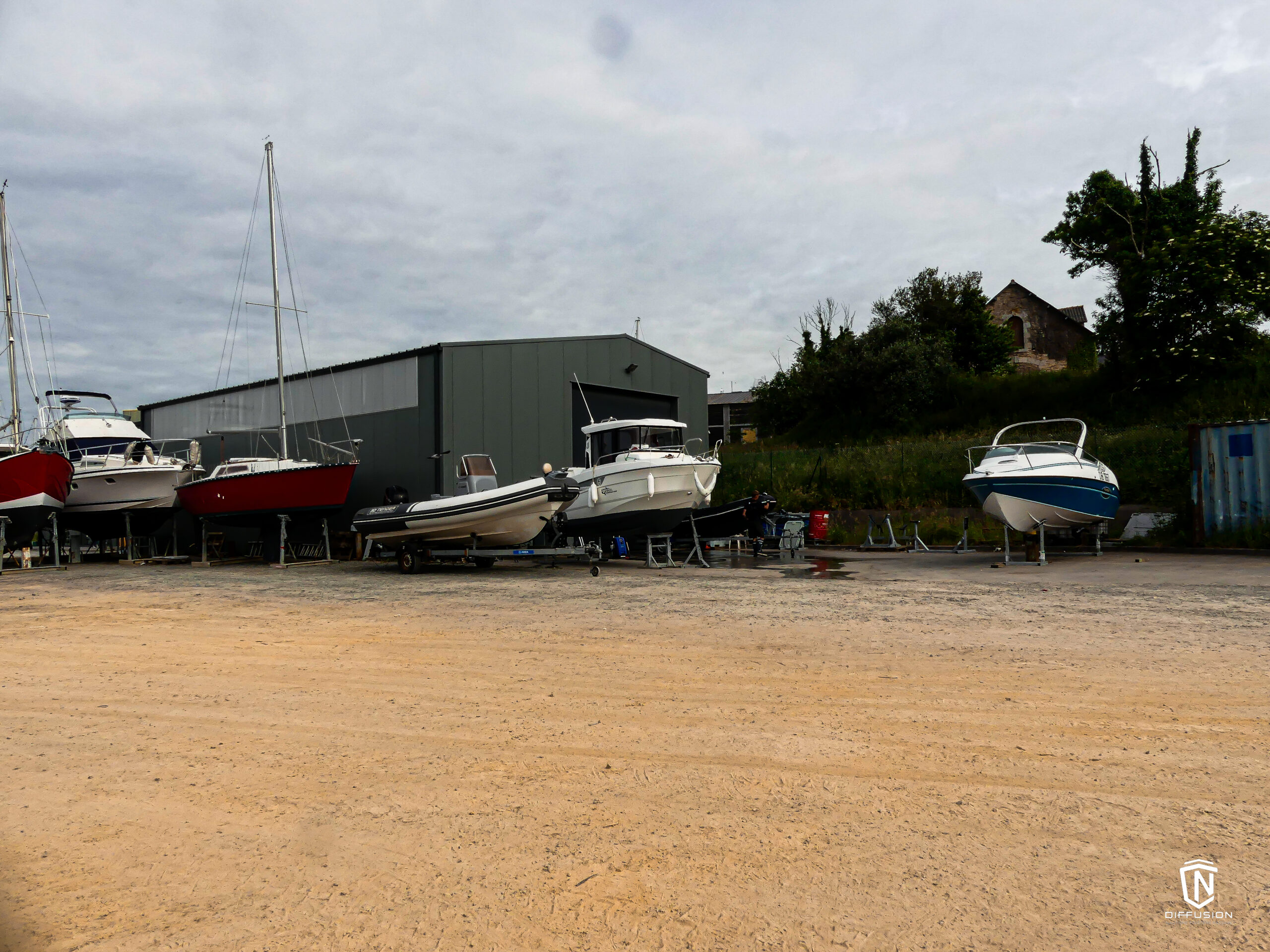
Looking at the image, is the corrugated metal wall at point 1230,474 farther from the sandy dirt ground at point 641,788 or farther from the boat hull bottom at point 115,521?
the boat hull bottom at point 115,521

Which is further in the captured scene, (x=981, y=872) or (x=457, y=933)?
(x=981, y=872)

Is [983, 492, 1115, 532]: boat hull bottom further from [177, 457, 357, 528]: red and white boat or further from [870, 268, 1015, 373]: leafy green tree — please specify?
[870, 268, 1015, 373]: leafy green tree

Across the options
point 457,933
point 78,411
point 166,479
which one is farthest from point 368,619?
point 78,411

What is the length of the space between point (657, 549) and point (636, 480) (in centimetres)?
195

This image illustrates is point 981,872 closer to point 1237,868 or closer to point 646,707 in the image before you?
point 1237,868

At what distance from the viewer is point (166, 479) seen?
17328mm

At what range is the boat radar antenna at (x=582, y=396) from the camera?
16031mm

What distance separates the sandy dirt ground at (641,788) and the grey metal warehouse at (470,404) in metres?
9.57

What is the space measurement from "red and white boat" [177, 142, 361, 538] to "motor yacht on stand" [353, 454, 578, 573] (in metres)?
1.82

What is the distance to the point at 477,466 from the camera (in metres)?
13.1

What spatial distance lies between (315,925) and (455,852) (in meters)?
0.48

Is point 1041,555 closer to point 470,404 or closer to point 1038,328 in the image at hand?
A: point 470,404

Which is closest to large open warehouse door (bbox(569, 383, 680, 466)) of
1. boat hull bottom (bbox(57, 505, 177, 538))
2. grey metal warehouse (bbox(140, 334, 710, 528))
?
grey metal warehouse (bbox(140, 334, 710, 528))

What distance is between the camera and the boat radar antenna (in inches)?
631
